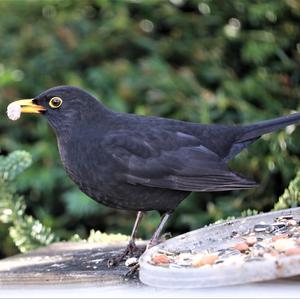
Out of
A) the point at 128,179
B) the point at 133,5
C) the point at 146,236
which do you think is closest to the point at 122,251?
the point at 128,179

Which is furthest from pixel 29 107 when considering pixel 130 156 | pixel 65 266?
pixel 65 266

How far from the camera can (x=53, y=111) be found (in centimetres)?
402

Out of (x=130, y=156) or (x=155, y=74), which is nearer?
(x=130, y=156)

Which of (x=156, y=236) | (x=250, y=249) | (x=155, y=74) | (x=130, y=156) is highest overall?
(x=250, y=249)

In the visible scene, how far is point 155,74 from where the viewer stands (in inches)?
227

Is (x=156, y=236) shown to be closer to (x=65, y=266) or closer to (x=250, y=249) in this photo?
(x=65, y=266)

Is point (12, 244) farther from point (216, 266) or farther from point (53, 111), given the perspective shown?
point (216, 266)

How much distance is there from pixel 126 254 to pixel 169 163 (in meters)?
0.52

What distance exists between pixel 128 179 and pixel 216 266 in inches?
49.0

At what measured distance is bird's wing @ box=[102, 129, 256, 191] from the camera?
3838 millimetres

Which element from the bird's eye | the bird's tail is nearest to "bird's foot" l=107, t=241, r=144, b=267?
the bird's eye

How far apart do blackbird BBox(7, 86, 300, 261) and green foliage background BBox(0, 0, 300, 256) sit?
4.42 ft

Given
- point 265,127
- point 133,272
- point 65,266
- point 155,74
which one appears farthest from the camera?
point 155,74

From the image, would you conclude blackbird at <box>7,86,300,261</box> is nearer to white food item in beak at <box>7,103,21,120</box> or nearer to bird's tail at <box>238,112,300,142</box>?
white food item in beak at <box>7,103,21,120</box>
